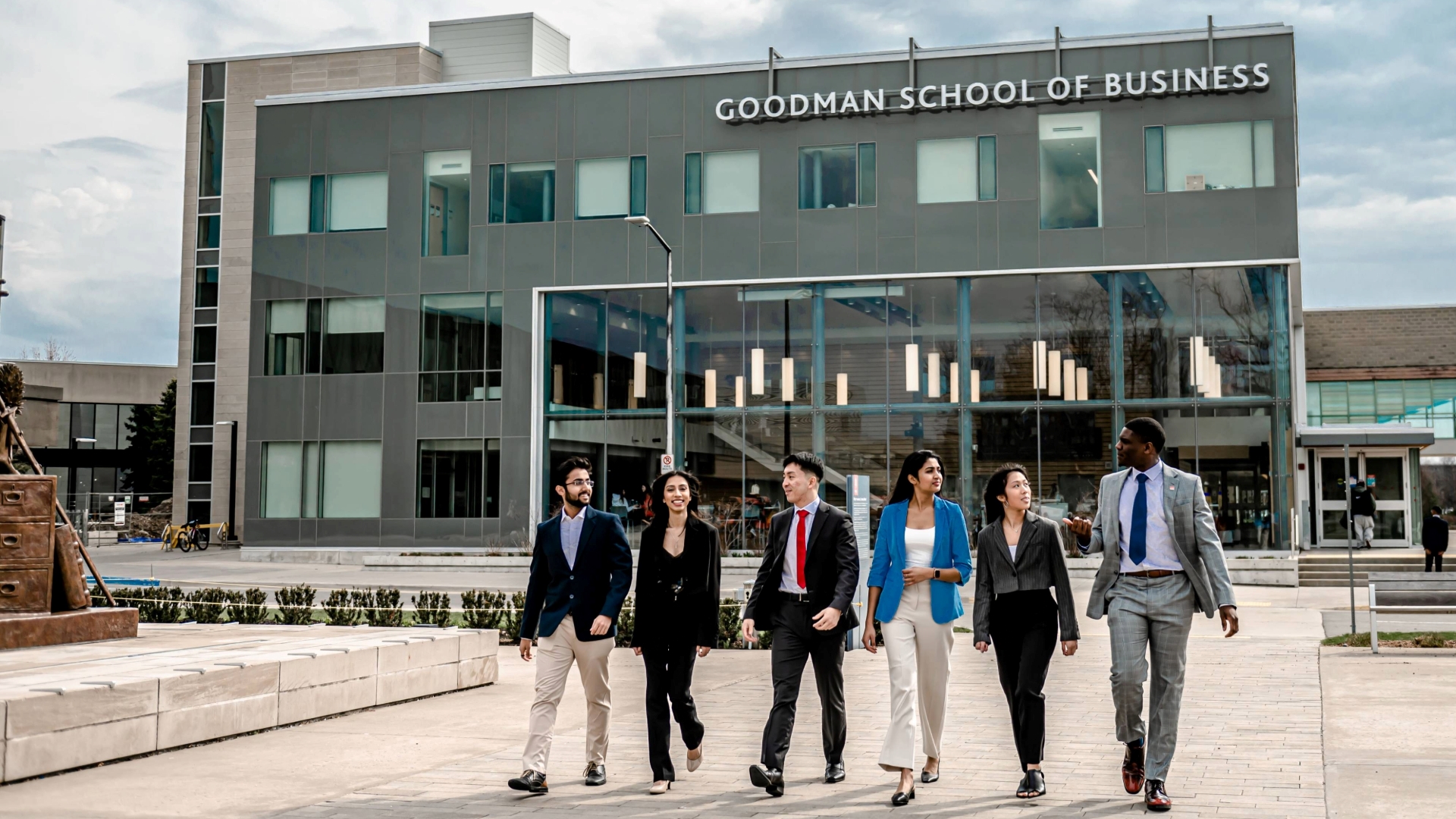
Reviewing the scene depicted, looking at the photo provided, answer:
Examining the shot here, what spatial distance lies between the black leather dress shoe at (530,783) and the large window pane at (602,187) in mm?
30863

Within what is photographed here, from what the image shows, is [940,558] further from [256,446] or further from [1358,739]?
[256,446]

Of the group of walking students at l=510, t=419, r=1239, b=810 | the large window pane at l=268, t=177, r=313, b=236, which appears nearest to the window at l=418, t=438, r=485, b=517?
the large window pane at l=268, t=177, r=313, b=236

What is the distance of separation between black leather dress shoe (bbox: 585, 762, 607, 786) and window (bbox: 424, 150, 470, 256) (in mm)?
32365

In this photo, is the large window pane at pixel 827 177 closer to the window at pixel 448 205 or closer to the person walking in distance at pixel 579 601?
the window at pixel 448 205

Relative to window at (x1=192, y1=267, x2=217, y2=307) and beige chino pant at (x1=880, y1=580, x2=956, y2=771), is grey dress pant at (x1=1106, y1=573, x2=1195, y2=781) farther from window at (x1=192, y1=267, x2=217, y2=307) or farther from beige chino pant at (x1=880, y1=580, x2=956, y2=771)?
window at (x1=192, y1=267, x2=217, y2=307)

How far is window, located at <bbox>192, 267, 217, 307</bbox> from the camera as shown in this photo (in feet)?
182

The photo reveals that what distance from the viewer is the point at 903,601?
7840 mm

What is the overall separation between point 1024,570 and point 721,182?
1193 inches

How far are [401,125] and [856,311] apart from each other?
14777 millimetres

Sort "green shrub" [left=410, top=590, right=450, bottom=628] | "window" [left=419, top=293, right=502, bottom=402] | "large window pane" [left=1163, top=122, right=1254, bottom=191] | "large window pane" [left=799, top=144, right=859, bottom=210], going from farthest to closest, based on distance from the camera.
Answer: "window" [left=419, top=293, right=502, bottom=402]
"large window pane" [left=799, top=144, right=859, bottom=210]
"large window pane" [left=1163, top=122, right=1254, bottom=191]
"green shrub" [left=410, top=590, right=450, bottom=628]

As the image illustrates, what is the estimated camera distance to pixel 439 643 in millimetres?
12055

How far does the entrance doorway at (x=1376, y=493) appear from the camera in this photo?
117 ft

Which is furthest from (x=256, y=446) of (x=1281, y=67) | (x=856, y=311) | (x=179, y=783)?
(x=179, y=783)

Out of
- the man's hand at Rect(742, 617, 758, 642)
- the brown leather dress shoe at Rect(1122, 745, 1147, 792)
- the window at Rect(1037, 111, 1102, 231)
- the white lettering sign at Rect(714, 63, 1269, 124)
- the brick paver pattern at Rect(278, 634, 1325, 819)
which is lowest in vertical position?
the brick paver pattern at Rect(278, 634, 1325, 819)
